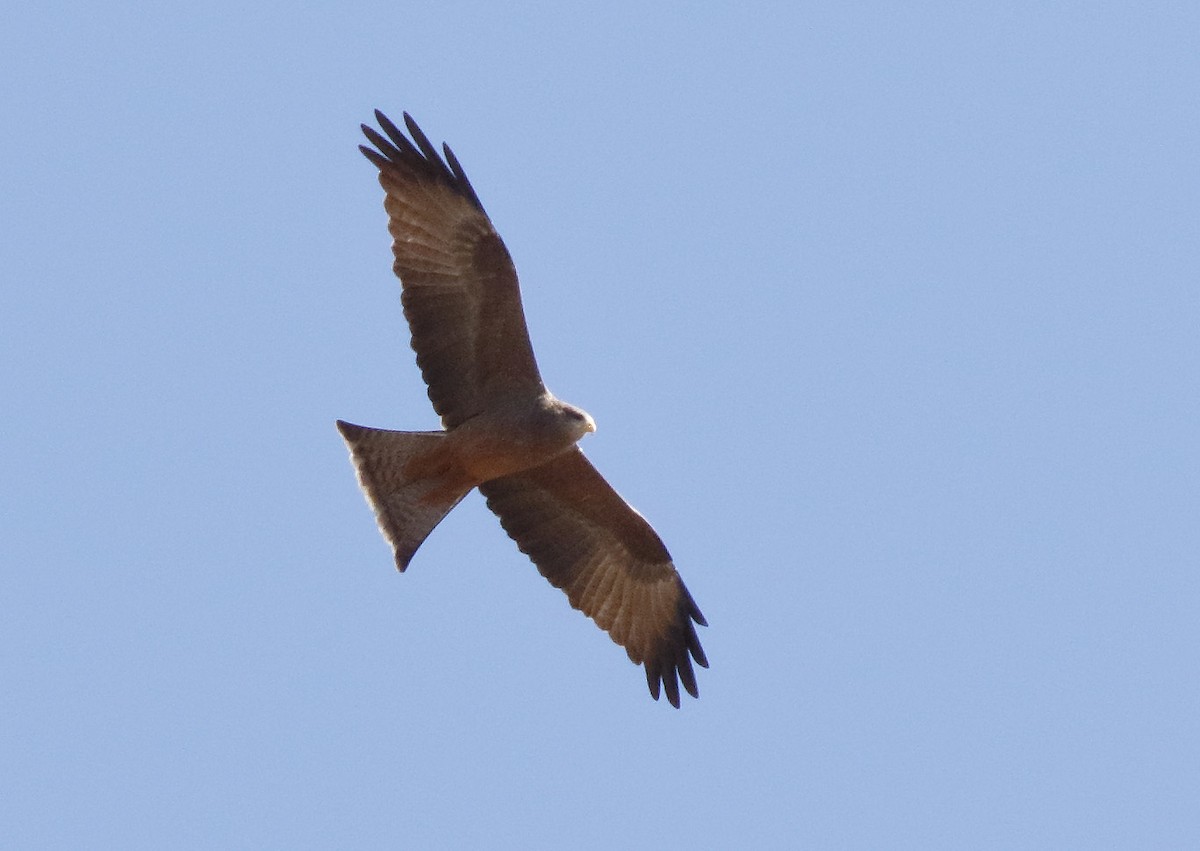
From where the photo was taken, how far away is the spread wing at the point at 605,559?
11891 millimetres

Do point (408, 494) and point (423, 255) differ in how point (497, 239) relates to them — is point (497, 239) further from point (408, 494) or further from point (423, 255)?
point (408, 494)

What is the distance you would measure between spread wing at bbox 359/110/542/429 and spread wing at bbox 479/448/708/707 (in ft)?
2.14

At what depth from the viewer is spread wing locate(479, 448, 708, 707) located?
39.0 ft

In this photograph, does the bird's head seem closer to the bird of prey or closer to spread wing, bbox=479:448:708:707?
the bird of prey

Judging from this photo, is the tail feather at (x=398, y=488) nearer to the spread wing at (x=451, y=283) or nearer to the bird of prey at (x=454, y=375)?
the bird of prey at (x=454, y=375)

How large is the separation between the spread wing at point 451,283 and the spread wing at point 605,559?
652mm

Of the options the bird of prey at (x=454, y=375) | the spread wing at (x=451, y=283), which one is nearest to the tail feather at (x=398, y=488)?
the bird of prey at (x=454, y=375)

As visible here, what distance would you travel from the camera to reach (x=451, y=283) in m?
11.3

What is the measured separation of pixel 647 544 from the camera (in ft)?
39.9

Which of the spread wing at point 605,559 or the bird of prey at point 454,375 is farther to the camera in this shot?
the spread wing at point 605,559

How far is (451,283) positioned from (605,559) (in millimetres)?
1986

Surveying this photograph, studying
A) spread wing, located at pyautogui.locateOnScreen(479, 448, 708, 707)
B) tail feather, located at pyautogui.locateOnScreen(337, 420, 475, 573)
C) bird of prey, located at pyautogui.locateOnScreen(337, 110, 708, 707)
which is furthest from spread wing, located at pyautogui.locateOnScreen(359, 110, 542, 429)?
spread wing, located at pyautogui.locateOnScreen(479, 448, 708, 707)

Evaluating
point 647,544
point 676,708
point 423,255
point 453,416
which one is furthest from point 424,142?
point 676,708

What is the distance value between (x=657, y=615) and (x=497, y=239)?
2544mm
